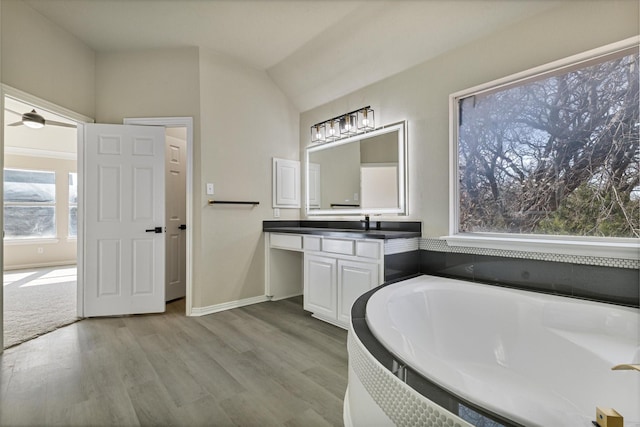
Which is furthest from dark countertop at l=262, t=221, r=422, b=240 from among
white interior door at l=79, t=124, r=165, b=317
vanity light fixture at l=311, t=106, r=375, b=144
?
white interior door at l=79, t=124, r=165, b=317

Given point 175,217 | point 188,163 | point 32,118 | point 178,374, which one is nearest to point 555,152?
point 178,374

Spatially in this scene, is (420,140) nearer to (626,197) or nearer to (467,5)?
(467,5)

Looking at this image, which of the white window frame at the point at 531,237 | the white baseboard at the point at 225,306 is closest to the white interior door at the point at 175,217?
the white baseboard at the point at 225,306

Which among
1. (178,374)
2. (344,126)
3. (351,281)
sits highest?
(344,126)

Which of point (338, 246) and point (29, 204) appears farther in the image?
point (29, 204)

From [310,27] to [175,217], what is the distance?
2.45 m

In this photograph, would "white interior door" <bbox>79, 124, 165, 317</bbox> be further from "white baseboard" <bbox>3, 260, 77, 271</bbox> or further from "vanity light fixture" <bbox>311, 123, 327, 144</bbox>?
"white baseboard" <bbox>3, 260, 77, 271</bbox>

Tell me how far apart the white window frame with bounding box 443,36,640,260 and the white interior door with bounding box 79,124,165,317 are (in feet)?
8.76

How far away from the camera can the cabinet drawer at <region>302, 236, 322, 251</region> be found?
A: 2764 millimetres

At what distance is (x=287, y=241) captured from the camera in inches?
123

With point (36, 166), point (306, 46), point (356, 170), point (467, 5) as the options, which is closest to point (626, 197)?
point (467, 5)

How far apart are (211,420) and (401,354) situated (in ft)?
3.43

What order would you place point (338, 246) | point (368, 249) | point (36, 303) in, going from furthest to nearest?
point (36, 303), point (338, 246), point (368, 249)

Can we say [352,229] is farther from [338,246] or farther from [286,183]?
[286,183]
